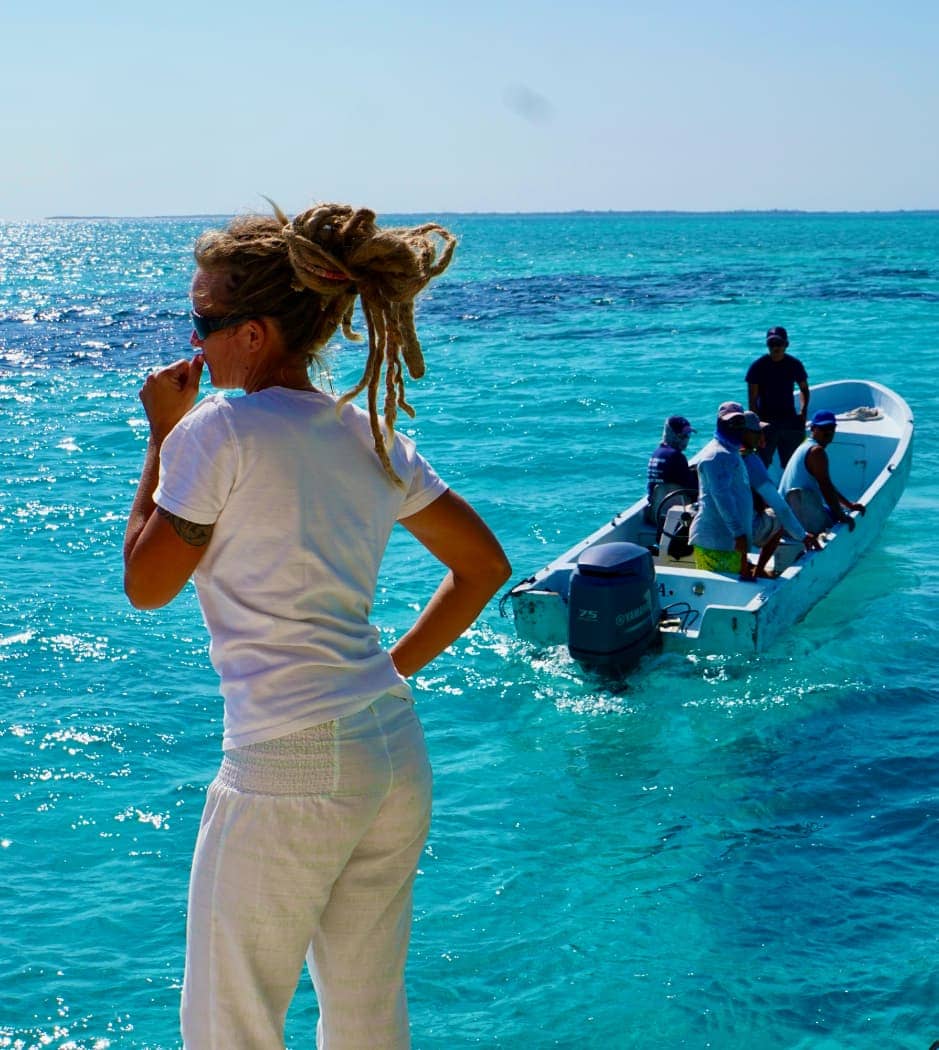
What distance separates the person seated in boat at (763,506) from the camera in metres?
8.70

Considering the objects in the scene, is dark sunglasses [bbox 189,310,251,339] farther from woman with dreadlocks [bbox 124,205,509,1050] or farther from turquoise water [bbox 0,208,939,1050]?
turquoise water [bbox 0,208,939,1050]

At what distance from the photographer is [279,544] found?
2.13m

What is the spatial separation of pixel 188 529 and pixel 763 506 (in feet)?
25.4

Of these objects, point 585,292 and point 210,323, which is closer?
point 210,323

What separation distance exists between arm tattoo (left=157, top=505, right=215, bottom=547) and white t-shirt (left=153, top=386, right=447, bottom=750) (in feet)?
0.05

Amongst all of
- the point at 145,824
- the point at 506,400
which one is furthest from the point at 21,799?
the point at 506,400

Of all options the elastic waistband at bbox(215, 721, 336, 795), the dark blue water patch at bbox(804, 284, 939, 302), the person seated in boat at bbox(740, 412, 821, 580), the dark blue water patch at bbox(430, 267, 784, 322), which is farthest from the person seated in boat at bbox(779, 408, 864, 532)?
the dark blue water patch at bbox(804, 284, 939, 302)

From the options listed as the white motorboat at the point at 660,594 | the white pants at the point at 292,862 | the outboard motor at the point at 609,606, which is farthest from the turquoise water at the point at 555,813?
the white pants at the point at 292,862

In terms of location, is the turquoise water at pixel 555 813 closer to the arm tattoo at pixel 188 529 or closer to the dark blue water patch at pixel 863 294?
the arm tattoo at pixel 188 529

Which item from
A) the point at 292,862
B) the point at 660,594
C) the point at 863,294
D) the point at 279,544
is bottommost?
the point at 660,594

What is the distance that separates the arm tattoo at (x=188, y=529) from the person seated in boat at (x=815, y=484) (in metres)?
8.41

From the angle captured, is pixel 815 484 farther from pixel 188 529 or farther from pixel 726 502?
pixel 188 529

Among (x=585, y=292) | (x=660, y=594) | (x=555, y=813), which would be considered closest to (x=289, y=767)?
(x=555, y=813)

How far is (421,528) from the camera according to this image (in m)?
2.47
